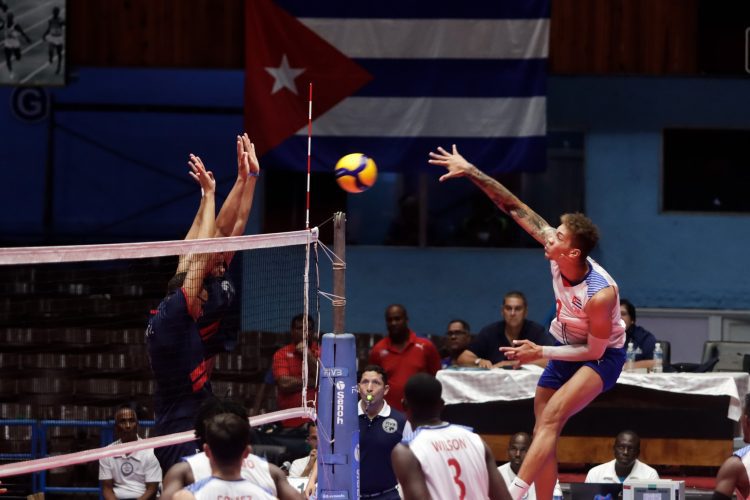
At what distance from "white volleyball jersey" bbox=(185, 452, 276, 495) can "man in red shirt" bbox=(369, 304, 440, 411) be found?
21.9 ft

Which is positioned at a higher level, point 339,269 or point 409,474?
point 339,269

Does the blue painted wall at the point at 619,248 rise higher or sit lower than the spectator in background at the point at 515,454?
higher

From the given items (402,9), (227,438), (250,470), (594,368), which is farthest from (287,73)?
(227,438)

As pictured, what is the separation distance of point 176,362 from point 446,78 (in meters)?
9.24

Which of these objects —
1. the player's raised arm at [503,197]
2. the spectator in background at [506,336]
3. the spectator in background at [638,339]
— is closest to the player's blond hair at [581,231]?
the player's raised arm at [503,197]

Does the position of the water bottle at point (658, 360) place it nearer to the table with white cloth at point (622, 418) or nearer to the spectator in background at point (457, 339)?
the table with white cloth at point (622, 418)

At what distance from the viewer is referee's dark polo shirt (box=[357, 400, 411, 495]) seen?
37.0ft

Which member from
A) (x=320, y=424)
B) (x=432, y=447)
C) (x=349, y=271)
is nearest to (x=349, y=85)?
(x=349, y=271)

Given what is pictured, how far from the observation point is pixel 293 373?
14.3 meters

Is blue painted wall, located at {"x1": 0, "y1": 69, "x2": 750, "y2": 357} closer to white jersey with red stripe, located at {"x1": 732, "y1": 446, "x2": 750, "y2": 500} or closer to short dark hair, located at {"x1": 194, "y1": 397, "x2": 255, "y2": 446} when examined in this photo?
white jersey with red stripe, located at {"x1": 732, "y1": 446, "x2": 750, "y2": 500}

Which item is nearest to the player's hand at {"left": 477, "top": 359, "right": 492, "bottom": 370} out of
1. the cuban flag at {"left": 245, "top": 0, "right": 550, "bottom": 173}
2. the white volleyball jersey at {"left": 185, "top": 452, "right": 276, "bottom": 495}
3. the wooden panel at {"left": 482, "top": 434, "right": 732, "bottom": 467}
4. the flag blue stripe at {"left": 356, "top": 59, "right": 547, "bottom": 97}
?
the wooden panel at {"left": 482, "top": 434, "right": 732, "bottom": 467}

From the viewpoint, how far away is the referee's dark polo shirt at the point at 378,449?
1129cm

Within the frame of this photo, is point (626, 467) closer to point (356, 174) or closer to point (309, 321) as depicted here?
point (309, 321)

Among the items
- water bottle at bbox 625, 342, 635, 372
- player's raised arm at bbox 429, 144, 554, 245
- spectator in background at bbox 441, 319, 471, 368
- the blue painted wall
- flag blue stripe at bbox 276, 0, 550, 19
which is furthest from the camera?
the blue painted wall
